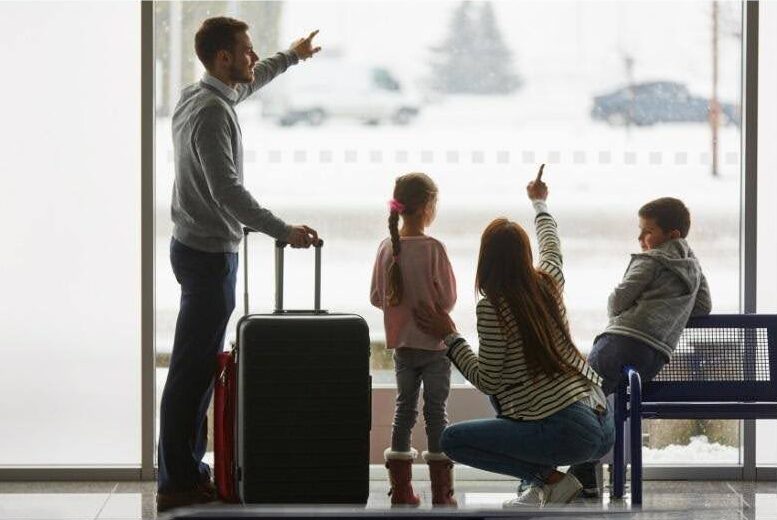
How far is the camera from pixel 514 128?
4.53 meters

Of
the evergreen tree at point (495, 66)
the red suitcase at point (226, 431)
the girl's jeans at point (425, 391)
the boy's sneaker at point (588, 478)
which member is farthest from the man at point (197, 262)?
the boy's sneaker at point (588, 478)

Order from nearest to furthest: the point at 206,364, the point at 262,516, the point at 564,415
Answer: the point at 262,516 → the point at 564,415 → the point at 206,364

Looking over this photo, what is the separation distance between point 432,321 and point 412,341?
0.34 feet

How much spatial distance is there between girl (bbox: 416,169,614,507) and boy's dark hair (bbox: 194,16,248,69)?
3.57 feet

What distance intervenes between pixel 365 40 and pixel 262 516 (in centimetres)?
371

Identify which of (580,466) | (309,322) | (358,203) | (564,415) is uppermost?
(358,203)

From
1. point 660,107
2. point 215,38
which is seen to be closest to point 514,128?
point 660,107

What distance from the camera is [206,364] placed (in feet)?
12.6

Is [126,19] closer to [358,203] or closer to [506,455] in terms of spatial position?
[358,203]

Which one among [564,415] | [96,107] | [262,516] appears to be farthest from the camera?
[96,107]

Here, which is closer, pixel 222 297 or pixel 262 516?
pixel 262 516

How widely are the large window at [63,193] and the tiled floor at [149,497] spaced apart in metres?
0.32

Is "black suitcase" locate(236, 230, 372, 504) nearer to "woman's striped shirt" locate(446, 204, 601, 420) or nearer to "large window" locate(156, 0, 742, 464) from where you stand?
"woman's striped shirt" locate(446, 204, 601, 420)

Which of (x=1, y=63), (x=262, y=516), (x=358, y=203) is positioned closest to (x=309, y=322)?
(x=358, y=203)
